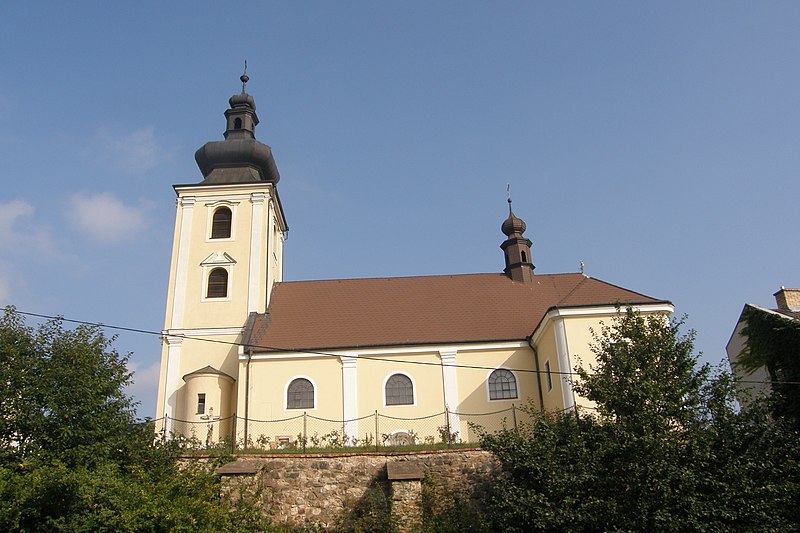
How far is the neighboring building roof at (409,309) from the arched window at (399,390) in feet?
4.35

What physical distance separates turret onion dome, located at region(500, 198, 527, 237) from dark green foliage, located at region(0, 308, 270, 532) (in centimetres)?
1765

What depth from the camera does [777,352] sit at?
1897 centimetres

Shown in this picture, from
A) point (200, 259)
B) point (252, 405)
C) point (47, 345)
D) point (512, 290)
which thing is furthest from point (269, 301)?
point (47, 345)

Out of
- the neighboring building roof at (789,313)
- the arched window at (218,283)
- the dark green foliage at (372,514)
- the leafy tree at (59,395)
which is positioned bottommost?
the dark green foliage at (372,514)

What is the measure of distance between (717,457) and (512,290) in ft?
48.8

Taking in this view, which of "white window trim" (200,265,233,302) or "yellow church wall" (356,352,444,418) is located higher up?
"white window trim" (200,265,233,302)

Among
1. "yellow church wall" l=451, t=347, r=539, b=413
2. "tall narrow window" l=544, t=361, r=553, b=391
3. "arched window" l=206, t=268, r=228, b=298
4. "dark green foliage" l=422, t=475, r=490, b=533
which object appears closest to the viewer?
"dark green foliage" l=422, t=475, r=490, b=533

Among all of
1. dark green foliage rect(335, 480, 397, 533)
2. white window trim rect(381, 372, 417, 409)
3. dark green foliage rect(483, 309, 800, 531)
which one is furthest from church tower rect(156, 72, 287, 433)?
dark green foliage rect(483, 309, 800, 531)

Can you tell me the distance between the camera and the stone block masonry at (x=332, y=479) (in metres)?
16.7

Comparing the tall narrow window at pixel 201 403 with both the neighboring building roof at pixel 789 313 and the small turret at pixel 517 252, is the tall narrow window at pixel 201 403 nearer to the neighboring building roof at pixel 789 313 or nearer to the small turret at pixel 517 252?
the small turret at pixel 517 252

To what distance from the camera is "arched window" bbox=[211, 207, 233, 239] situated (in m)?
29.2

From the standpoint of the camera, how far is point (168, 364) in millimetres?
26234

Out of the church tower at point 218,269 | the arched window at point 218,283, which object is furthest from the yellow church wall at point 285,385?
the arched window at point 218,283

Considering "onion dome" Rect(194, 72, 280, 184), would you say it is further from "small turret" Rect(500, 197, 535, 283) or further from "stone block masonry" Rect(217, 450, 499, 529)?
"stone block masonry" Rect(217, 450, 499, 529)
